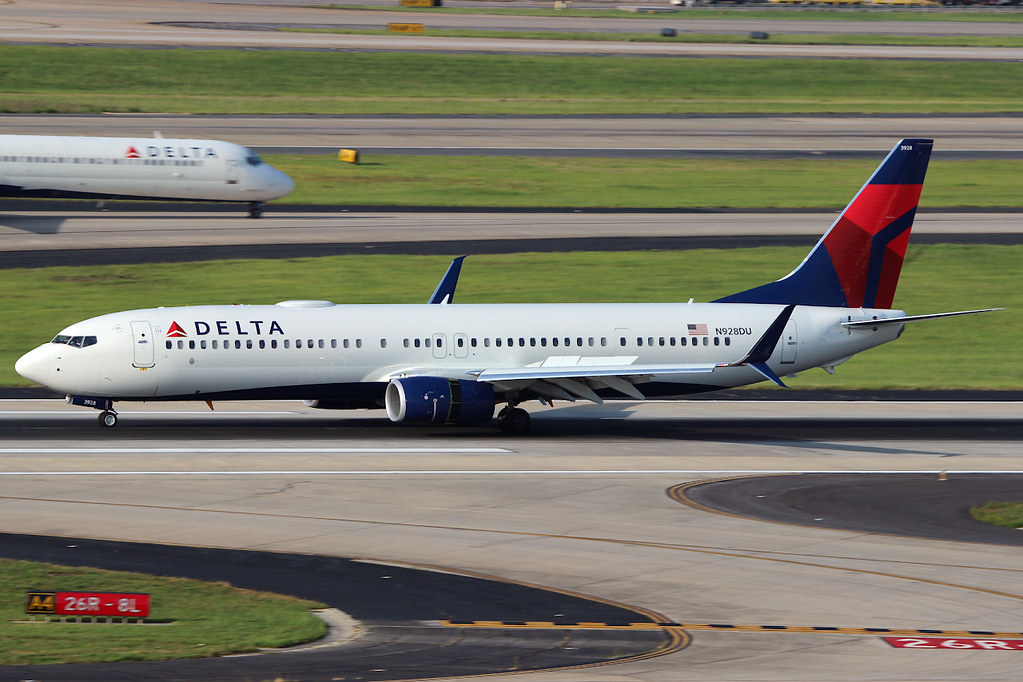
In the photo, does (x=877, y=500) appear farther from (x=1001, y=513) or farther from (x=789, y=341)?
(x=789, y=341)

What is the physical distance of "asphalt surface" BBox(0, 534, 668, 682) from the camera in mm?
21031

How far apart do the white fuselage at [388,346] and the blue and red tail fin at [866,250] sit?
3.31ft

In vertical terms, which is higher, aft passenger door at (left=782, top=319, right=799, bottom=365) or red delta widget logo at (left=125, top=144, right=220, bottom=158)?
red delta widget logo at (left=125, top=144, right=220, bottom=158)

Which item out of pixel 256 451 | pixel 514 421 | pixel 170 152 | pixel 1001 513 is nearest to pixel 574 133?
pixel 170 152

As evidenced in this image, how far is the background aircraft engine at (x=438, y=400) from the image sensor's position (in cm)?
4144

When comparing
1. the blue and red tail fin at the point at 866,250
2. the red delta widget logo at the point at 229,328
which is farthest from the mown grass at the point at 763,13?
the red delta widget logo at the point at 229,328

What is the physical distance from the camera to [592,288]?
66.1 m

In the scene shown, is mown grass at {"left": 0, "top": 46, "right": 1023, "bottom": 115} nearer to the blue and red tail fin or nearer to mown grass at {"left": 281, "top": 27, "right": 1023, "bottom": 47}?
mown grass at {"left": 281, "top": 27, "right": 1023, "bottom": 47}

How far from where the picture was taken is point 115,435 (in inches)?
1661

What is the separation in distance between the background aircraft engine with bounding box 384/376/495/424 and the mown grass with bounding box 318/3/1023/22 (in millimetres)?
139793

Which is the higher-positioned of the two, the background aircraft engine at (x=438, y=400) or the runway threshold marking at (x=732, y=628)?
the background aircraft engine at (x=438, y=400)

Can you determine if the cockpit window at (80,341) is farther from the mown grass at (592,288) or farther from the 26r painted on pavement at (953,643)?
the 26r painted on pavement at (953,643)

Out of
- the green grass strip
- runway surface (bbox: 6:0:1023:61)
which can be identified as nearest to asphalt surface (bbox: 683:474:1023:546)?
the green grass strip

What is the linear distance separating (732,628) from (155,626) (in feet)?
31.7
